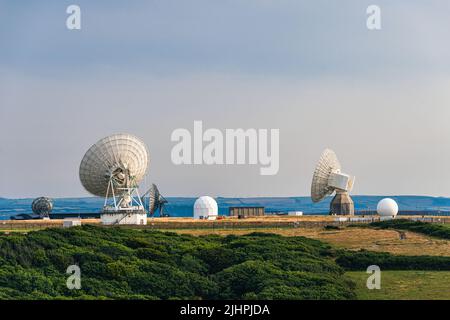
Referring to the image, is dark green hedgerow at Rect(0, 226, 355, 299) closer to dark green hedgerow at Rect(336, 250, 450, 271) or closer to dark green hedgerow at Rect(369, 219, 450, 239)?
dark green hedgerow at Rect(336, 250, 450, 271)

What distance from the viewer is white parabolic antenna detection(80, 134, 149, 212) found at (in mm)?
112812

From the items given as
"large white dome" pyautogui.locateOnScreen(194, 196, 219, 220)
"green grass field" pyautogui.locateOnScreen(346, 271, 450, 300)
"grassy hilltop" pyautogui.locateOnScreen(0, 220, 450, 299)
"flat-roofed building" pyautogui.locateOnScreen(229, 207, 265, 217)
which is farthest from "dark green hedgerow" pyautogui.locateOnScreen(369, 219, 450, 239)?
"flat-roofed building" pyautogui.locateOnScreen(229, 207, 265, 217)

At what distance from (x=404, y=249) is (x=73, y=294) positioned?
41.6 meters

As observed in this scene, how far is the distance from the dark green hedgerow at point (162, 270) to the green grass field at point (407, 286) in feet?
4.71

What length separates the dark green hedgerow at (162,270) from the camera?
49.3m

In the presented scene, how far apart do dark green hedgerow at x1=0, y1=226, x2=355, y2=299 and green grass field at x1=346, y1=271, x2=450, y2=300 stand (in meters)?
1.44

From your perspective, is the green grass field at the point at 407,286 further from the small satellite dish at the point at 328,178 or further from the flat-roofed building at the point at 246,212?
Result: the flat-roofed building at the point at 246,212

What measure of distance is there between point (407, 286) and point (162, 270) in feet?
58.5

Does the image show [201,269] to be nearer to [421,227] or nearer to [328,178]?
[421,227]

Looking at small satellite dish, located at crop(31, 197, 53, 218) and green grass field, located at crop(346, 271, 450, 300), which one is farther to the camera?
small satellite dish, located at crop(31, 197, 53, 218)

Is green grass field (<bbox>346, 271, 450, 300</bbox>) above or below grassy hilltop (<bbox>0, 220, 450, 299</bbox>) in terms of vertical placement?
below

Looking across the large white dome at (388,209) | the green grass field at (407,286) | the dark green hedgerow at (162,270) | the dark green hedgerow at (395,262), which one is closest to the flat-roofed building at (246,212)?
the large white dome at (388,209)
